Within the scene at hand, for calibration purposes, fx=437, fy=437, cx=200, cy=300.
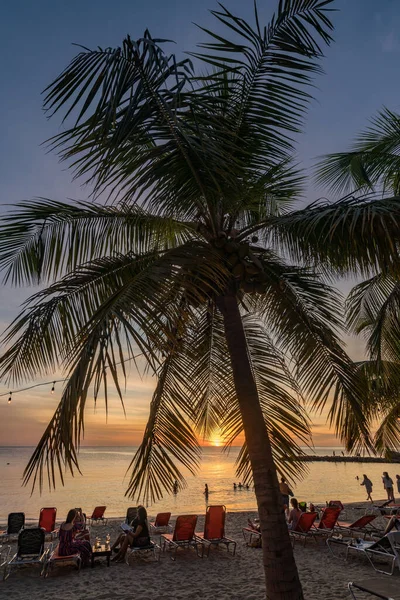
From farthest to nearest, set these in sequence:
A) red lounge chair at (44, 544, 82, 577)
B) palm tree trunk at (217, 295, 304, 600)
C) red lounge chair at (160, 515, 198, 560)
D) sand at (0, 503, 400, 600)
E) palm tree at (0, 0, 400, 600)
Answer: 1. red lounge chair at (160, 515, 198, 560)
2. red lounge chair at (44, 544, 82, 577)
3. sand at (0, 503, 400, 600)
4. palm tree trunk at (217, 295, 304, 600)
5. palm tree at (0, 0, 400, 600)

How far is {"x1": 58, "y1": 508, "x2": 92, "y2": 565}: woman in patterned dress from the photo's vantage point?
8023 mm

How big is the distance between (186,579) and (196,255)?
6211 millimetres

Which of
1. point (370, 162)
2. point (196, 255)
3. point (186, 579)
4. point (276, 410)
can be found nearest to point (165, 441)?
point (276, 410)

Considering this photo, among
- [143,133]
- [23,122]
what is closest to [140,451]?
→ [143,133]

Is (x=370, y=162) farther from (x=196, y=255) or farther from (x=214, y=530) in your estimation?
(x=214, y=530)

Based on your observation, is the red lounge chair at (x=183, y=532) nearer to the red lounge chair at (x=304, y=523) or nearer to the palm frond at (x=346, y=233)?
the red lounge chair at (x=304, y=523)

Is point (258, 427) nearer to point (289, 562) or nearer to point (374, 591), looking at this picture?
point (289, 562)

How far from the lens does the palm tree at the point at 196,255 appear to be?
11.0ft

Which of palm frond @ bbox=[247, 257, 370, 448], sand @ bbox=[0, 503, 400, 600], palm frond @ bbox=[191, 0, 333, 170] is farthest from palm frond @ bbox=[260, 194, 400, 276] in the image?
sand @ bbox=[0, 503, 400, 600]

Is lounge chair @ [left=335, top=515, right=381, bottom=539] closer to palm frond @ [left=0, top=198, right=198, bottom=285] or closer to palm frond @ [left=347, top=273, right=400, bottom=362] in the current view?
palm frond @ [left=347, top=273, right=400, bottom=362]

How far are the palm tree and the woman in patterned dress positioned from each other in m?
3.85

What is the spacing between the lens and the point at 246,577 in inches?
296

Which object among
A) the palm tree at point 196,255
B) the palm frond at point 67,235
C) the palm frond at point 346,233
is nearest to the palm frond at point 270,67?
the palm tree at point 196,255

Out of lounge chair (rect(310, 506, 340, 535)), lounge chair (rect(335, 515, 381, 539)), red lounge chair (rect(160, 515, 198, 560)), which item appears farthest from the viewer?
lounge chair (rect(310, 506, 340, 535))
